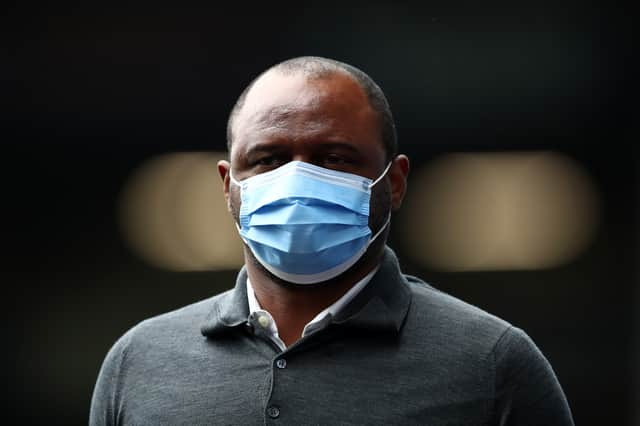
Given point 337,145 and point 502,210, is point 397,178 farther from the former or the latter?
point 502,210

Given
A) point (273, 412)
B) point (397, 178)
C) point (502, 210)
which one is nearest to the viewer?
point (273, 412)

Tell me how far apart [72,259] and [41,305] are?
0.38m

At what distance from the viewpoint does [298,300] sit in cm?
248

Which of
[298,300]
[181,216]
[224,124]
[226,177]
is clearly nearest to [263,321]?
[298,300]

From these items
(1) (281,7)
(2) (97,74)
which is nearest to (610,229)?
(1) (281,7)

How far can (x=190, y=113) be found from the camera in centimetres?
632

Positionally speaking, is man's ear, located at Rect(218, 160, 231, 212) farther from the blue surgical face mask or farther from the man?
the blue surgical face mask

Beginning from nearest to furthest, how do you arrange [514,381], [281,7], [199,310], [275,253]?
[514,381] → [275,253] → [199,310] → [281,7]

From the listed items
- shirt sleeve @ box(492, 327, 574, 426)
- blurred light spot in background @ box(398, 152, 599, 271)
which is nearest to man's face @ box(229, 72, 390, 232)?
shirt sleeve @ box(492, 327, 574, 426)

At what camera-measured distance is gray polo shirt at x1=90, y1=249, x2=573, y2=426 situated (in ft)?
7.41

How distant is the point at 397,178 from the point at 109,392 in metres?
0.94

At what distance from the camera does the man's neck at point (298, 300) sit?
8.09 feet

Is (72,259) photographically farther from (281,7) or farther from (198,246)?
(281,7)

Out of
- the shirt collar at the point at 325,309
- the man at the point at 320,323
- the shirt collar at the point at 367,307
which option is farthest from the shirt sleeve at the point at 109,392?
the shirt collar at the point at 325,309
